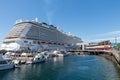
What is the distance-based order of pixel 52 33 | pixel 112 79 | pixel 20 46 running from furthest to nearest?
pixel 52 33
pixel 20 46
pixel 112 79

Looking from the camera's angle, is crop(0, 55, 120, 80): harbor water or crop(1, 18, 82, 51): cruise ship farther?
crop(1, 18, 82, 51): cruise ship

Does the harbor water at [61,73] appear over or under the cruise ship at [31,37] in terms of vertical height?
under

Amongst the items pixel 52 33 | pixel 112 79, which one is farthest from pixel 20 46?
pixel 112 79

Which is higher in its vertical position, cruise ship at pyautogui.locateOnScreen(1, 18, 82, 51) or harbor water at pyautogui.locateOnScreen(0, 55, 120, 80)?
cruise ship at pyautogui.locateOnScreen(1, 18, 82, 51)

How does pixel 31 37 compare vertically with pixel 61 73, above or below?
above

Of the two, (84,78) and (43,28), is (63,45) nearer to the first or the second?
(43,28)

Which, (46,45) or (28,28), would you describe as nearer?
(28,28)

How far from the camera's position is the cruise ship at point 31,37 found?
8512cm

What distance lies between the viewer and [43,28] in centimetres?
11450

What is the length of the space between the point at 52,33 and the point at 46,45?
730 inches

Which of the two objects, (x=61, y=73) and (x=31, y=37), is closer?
(x=61, y=73)

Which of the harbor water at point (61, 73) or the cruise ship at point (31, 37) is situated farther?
the cruise ship at point (31, 37)

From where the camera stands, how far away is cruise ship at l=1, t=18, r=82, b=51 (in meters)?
85.1

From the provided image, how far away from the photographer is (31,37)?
9619 centimetres
